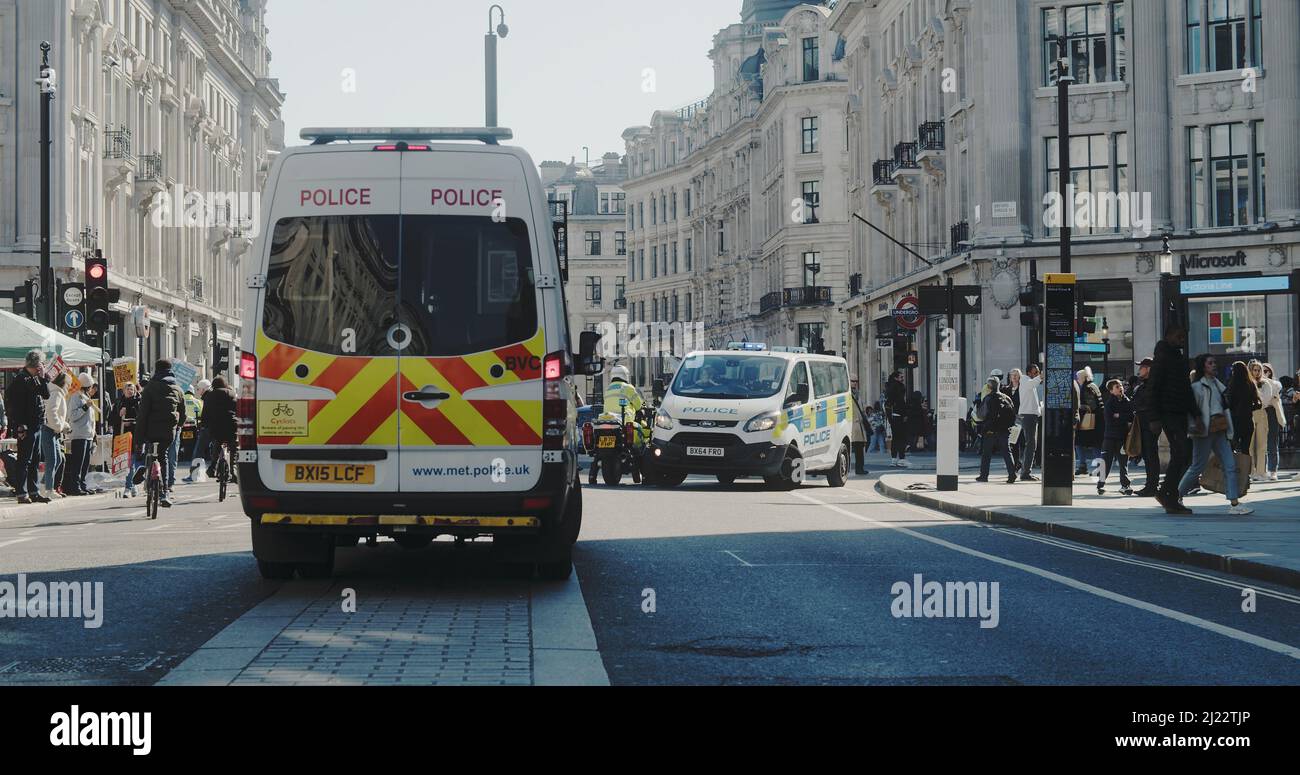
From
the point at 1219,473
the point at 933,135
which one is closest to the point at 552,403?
the point at 1219,473

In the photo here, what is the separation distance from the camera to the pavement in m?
13.7

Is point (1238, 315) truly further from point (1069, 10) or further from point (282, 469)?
point (282, 469)

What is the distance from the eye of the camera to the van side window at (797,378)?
84.0 feet

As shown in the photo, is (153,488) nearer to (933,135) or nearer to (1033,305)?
(1033,305)

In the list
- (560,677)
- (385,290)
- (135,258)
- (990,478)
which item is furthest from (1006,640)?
(135,258)

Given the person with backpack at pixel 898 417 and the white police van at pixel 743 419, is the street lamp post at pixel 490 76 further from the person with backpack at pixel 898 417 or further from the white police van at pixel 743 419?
the person with backpack at pixel 898 417

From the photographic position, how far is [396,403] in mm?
10875


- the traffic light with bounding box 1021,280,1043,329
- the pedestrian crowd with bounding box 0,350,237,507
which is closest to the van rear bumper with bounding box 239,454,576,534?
the pedestrian crowd with bounding box 0,350,237,507

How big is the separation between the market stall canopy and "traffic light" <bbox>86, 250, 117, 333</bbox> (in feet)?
3.05

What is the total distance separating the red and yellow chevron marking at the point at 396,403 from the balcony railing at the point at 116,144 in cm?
4492

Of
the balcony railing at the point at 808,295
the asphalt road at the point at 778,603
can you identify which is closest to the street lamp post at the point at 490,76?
the asphalt road at the point at 778,603

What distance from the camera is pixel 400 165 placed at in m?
11.0

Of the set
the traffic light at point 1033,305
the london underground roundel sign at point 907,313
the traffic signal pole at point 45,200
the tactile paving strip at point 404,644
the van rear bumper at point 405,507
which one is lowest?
the tactile paving strip at point 404,644

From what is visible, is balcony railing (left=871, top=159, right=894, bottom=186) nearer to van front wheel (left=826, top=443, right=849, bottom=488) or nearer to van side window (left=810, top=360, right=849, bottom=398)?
van side window (left=810, top=360, right=849, bottom=398)
